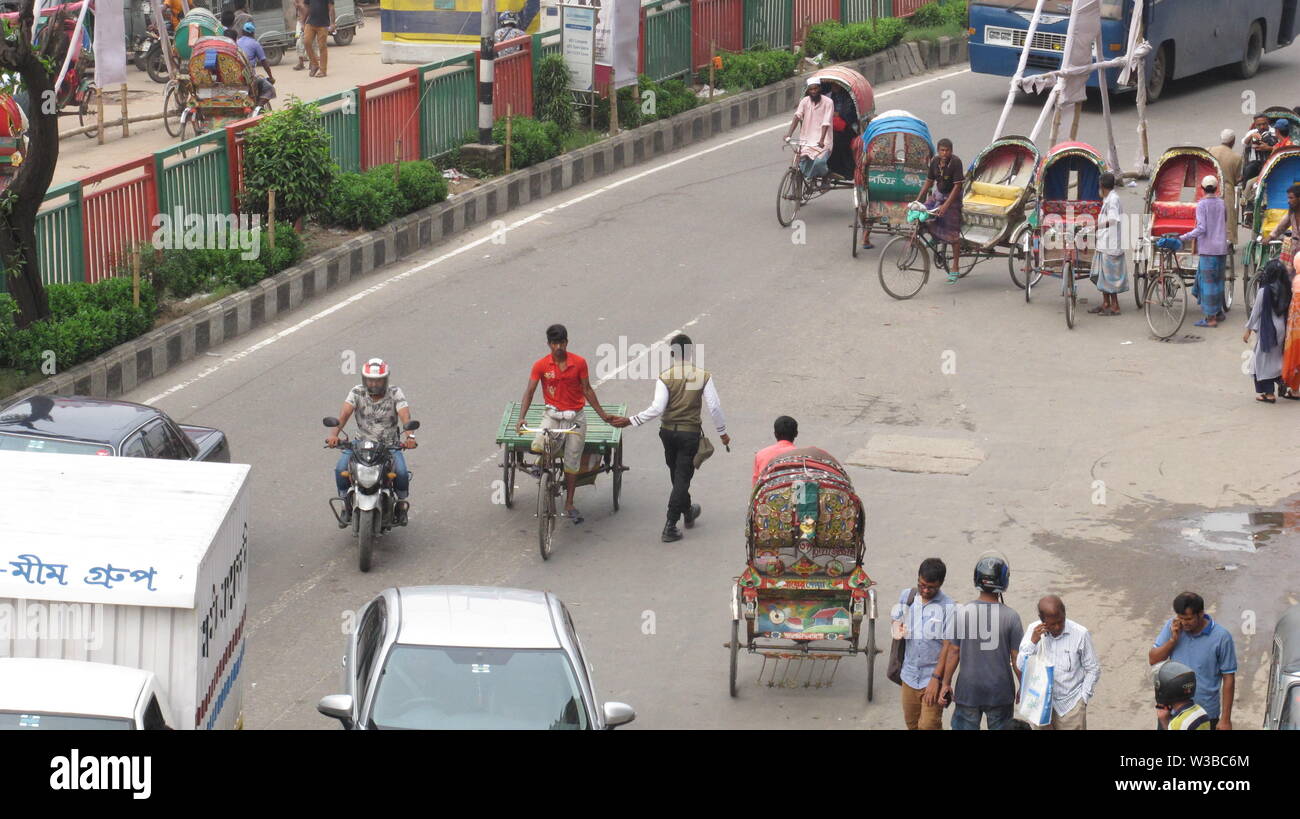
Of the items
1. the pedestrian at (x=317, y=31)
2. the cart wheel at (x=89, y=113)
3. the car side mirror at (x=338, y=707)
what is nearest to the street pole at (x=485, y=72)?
the cart wheel at (x=89, y=113)

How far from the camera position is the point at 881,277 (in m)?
19.8

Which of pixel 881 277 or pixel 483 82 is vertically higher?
pixel 483 82

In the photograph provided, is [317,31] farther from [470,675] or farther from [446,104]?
[470,675]

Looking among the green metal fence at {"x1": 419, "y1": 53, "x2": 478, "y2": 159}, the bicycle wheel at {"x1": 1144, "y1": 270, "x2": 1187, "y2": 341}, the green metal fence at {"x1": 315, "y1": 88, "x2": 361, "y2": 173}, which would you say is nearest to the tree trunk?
the green metal fence at {"x1": 315, "y1": 88, "x2": 361, "y2": 173}

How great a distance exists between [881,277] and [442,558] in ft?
26.7

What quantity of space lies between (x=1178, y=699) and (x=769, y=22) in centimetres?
2221

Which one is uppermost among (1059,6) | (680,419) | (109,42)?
(1059,6)

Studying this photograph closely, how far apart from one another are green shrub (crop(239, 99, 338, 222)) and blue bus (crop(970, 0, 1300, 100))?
12.1 m

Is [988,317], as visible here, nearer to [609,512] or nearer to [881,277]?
[881,277]

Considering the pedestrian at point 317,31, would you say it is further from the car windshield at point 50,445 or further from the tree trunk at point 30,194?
the car windshield at point 50,445

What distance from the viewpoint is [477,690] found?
893 centimetres

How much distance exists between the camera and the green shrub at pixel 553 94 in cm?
2478

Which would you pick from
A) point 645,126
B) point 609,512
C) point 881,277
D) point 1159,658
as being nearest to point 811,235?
point 881,277

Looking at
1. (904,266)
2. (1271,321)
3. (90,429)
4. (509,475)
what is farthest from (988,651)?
(904,266)
